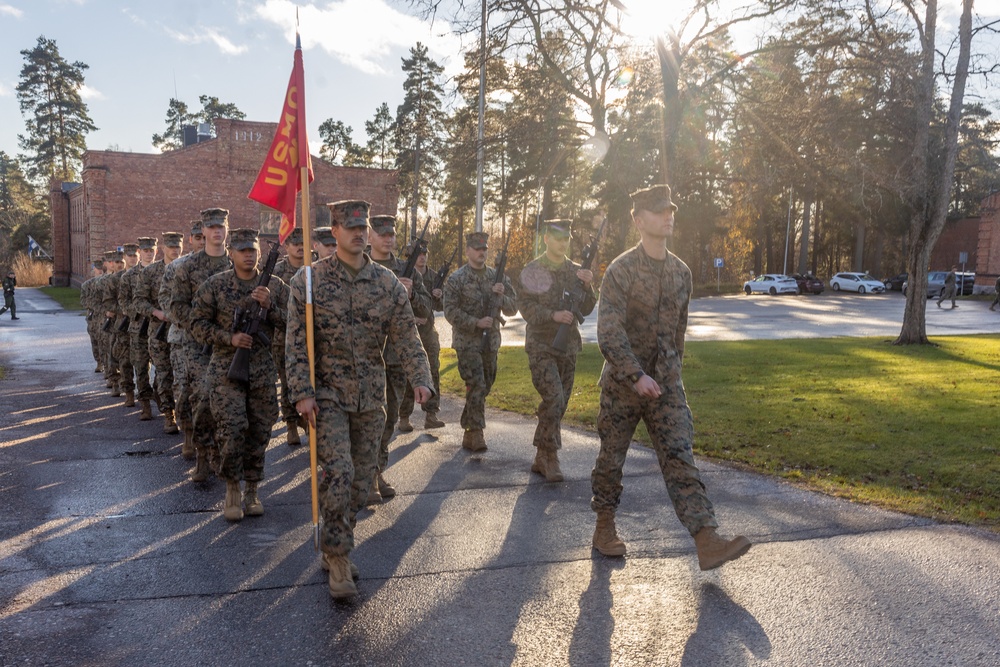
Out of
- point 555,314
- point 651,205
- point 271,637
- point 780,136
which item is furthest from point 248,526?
point 780,136

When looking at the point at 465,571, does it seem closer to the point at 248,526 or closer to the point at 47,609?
the point at 248,526

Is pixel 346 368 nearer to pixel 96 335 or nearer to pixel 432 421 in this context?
pixel 432 421

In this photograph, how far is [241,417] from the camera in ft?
20.5

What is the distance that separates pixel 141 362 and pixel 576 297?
20.3 ft

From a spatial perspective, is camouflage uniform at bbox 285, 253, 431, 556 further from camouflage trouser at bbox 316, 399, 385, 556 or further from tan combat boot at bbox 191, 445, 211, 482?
tan combat boot at bbox 191, 445, 211, 482

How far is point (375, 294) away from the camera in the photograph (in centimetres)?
503

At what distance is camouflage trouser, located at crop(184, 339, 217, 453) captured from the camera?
689cm

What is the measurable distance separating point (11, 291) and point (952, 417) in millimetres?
31014

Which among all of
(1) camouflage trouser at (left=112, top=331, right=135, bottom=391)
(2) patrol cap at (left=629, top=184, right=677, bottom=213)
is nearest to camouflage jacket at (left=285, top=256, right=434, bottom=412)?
(2) patrol cap at (left=629, top=184, right=677, bottom=213)

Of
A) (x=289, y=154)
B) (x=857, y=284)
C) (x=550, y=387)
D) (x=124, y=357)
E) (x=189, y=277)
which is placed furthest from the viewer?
(x=857, y=284)

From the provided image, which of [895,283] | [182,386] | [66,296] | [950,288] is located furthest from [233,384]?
[895,283]

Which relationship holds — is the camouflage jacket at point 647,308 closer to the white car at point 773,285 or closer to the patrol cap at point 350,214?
the patrol cap at point 350,214

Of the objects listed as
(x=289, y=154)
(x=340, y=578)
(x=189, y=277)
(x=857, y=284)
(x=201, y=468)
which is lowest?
(x=201, y=468)

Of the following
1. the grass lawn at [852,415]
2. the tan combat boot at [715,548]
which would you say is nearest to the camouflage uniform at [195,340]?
the tan combat boot at [715,548]
